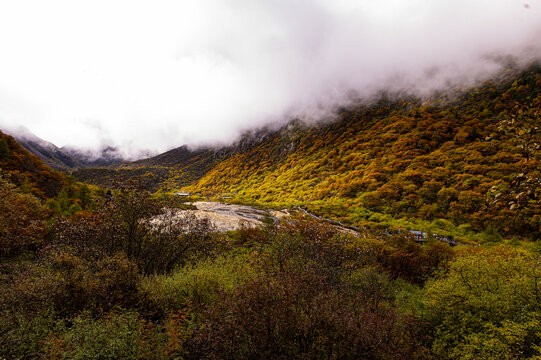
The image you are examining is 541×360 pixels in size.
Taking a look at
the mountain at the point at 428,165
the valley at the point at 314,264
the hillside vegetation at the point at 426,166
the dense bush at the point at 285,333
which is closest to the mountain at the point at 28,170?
the valley at the point at 314,264

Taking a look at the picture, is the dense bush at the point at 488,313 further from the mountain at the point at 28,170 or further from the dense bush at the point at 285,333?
the mountain at the point at 28,170

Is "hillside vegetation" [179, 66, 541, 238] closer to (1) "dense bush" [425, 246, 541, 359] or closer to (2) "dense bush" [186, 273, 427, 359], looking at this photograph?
(1) "dense bush" [425, 246, 541, 359]

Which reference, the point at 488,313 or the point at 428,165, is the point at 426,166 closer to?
the point at 428,165

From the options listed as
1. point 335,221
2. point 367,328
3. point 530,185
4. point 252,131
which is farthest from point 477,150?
point 252,131

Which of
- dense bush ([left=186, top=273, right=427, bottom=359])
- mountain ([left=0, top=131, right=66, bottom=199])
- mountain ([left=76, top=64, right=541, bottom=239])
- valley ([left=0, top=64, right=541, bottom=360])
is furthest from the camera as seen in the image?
mountain ([left=0, top=131, right=66, bottom=199])

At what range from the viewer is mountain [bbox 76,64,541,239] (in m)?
21.5

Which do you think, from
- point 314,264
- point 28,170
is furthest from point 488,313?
point 28,170

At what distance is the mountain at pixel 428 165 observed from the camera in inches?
847

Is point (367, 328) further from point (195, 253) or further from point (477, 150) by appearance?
point (477, 150)

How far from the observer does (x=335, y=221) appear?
100 ft

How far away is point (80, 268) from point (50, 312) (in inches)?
76.5

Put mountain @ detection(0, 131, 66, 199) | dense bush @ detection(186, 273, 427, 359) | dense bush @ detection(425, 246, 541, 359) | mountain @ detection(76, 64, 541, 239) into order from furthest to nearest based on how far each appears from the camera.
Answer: mountain @ detection(0, 131, 66, 199) < mountain @ detection(76, 64, 541, 239) < dense bush @ detection(425, 246, 541, 359) < dense bush @ detection(186, 273, 427, 359)


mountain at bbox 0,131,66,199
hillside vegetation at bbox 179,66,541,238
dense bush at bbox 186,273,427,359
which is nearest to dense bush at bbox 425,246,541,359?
hillside vegetation at bbox 179,66,541,238

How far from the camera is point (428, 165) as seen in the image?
3431cm
